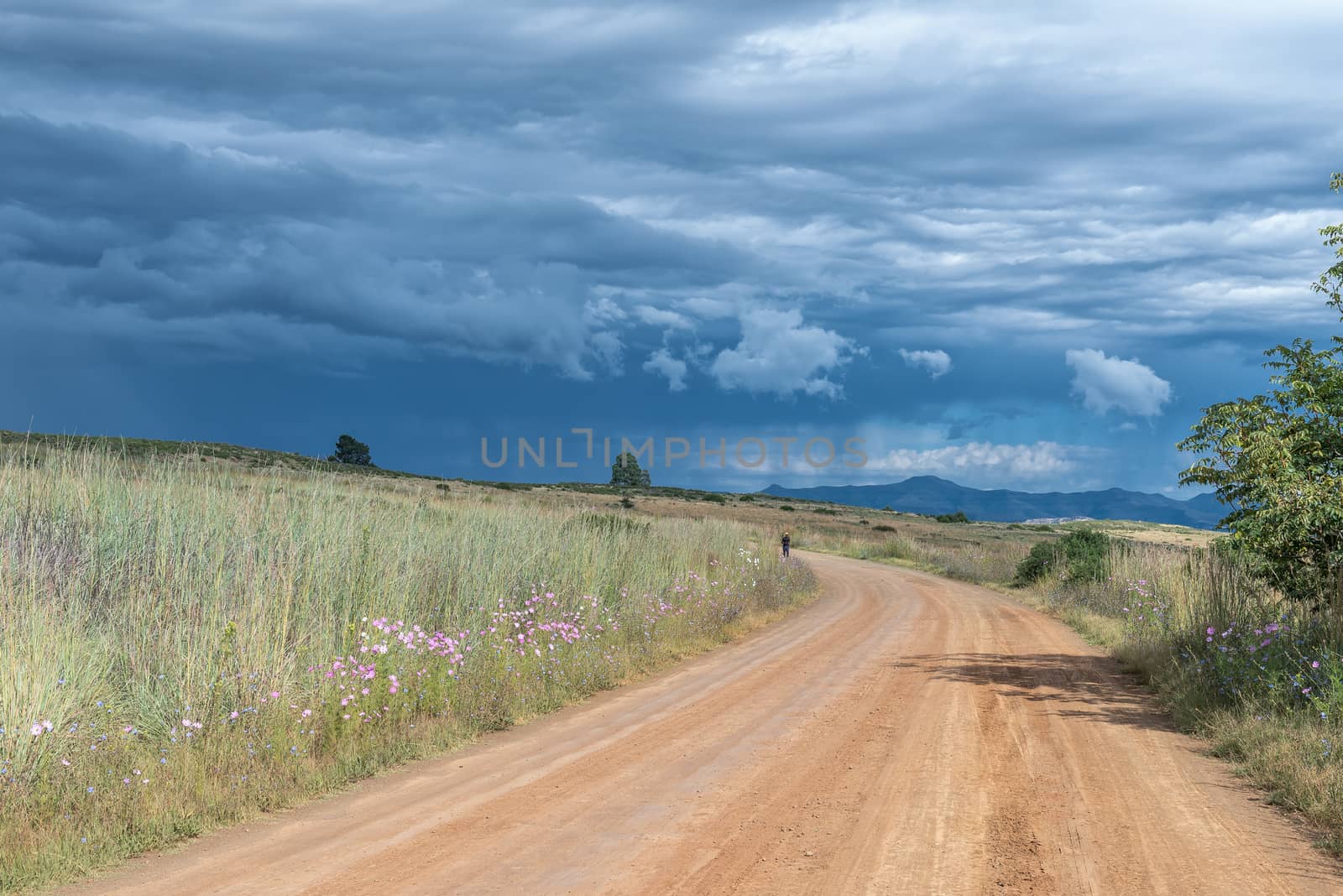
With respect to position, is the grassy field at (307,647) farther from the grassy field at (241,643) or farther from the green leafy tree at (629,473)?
the green leafy tree at (629,473)

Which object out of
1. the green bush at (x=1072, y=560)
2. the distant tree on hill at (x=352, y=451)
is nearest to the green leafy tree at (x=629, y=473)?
the distant tree on hill at (x=352, y=451)

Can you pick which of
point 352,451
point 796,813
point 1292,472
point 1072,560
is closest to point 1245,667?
point 1292,472

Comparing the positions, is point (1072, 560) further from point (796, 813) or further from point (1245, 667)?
point (796, 813)

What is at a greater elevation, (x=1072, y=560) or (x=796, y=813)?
(x=1072, y=560)

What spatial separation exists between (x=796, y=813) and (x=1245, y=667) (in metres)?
7.40

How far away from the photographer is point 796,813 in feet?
24.1

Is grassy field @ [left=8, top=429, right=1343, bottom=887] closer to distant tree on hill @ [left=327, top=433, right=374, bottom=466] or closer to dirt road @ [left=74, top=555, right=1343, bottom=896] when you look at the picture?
dirt road @ [left=74, top=555, right=1343, bottom=896]

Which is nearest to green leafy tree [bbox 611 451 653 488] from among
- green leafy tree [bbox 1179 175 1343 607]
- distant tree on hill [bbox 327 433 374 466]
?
distant tree on hill [bbox 327 433 374 466]

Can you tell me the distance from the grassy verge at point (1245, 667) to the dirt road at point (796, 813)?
377mm

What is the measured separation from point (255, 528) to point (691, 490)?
126 m

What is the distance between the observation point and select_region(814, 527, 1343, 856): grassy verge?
8.41 metres

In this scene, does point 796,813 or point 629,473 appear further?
point 629,473

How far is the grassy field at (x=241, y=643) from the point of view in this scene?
7312 millimetres

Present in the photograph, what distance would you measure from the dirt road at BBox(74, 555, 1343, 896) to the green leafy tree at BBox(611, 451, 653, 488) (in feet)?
413
